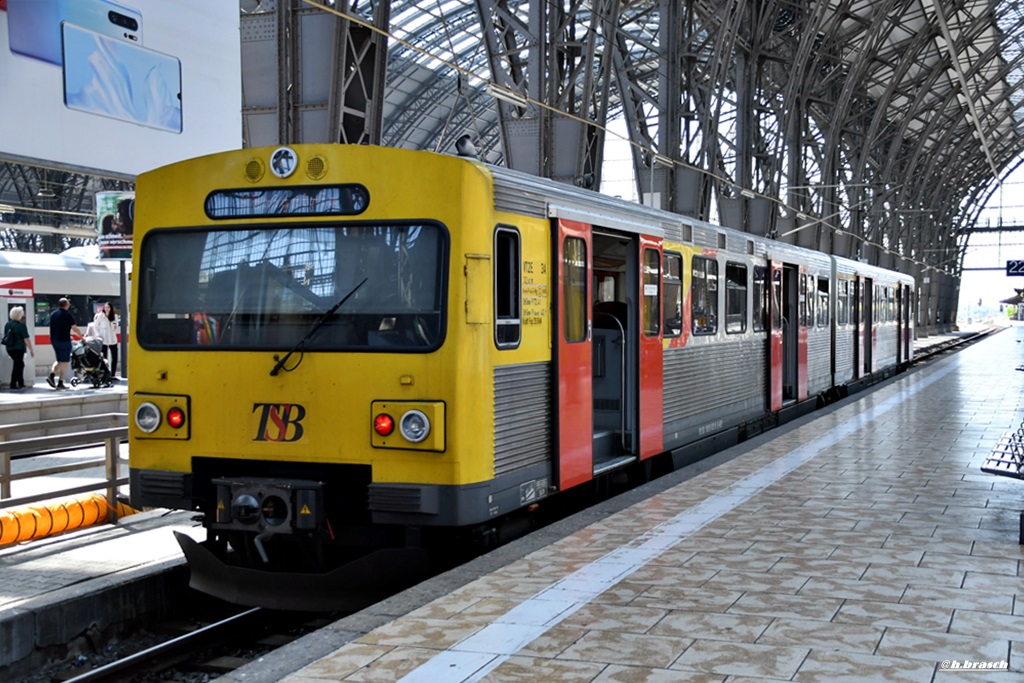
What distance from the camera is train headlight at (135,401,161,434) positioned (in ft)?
24.4

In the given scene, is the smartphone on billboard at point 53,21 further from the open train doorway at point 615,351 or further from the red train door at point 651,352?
the red train door at point 651,352

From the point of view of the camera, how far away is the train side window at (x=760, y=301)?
1429 centimetres

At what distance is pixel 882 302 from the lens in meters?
26.1

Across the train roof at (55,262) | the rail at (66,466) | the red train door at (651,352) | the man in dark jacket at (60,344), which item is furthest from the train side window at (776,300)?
the train roof at (55,262)

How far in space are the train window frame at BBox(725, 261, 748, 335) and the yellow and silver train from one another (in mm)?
4868

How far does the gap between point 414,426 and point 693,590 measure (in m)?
1.89

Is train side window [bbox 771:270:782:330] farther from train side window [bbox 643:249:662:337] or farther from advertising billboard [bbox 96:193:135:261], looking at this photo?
advertising billboard [bbox 96:193:135:261]

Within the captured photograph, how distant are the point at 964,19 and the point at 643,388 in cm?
4798

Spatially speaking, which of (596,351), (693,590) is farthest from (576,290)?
(693,590)

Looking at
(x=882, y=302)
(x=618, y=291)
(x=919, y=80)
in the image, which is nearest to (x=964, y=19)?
(x=919, y=80)

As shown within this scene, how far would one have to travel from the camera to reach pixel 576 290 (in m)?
8.48

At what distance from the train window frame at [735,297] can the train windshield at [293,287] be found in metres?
6.72

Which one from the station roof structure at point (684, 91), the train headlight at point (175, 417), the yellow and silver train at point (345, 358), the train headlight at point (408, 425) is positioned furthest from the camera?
the station roof structure at point (684, 91)

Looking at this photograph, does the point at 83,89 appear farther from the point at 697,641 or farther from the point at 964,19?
the point at 964,19
